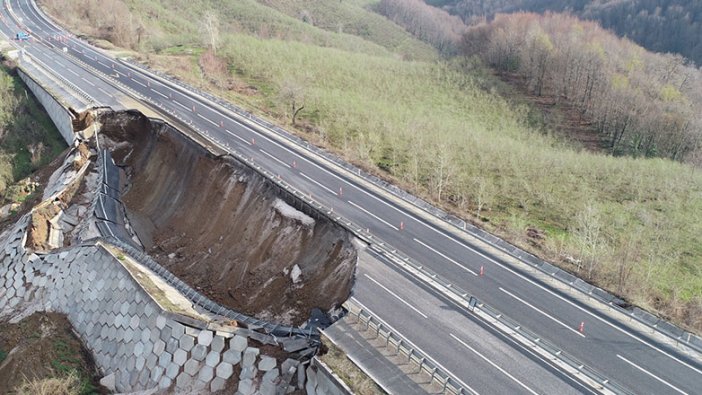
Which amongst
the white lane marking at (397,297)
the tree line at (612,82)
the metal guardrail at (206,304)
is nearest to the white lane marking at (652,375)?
the white lane marking at (397,297)

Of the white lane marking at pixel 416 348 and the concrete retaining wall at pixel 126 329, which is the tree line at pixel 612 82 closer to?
the white lane marking at pixel 416 348

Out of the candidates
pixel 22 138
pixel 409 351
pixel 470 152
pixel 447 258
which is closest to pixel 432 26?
pixel 470 152

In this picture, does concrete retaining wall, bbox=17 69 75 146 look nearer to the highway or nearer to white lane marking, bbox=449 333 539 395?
A: the highway

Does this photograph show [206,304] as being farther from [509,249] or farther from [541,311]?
[509,249]

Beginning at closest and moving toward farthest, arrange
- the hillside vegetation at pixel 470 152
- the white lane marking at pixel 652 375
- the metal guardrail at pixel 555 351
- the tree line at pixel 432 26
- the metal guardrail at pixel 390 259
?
1. the metal guardrail at pixel 555 351
2. the white lane marking at pixel 652 375
3. the metal guardrail at pixel 390 259
4. the hillside vegetation at pixel 470 152
5. the tree line at pixel 432 26

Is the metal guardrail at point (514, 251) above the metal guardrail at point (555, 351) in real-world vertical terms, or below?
above

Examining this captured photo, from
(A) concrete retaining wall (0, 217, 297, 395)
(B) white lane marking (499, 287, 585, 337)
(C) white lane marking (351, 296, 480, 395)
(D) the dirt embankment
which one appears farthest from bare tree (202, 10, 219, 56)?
(B) white lane marking (499, 287, 585, 337)

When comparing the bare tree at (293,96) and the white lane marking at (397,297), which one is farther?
the bare tree at (293,96)

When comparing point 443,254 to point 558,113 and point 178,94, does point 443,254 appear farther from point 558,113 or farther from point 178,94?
point 558,113
